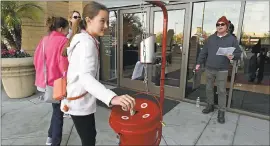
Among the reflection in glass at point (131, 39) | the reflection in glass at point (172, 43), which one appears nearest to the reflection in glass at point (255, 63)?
the reflection in glass at point (172, 43)

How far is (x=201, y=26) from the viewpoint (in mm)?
4984

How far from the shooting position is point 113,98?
1.05 metres

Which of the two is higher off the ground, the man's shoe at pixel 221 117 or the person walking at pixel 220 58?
the person walking at pixel 220 58

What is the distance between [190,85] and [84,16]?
4.11 metres

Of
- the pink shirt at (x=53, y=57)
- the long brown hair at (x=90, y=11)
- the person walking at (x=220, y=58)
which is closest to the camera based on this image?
the long brown hair at (x=90, y=11)

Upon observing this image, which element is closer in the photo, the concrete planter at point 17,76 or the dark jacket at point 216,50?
the dark jacket at point 216,50

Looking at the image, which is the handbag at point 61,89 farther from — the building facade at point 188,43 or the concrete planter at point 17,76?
the concrete planter at point 17,76

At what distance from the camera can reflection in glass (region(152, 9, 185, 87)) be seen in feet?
14.2

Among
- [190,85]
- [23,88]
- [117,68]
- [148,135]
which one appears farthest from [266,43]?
[23,88]

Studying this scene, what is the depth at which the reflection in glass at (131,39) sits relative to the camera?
4.99 metres

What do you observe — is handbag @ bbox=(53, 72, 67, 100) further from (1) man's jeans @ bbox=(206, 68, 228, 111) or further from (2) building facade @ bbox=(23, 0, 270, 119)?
(2) building facade @ bbox=(23, 0, 270, 119)

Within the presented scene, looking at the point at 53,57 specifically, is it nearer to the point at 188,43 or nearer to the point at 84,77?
the point at 84,77

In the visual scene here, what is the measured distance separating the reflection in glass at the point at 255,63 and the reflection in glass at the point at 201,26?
410mm

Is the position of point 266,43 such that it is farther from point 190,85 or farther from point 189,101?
point 189,101
